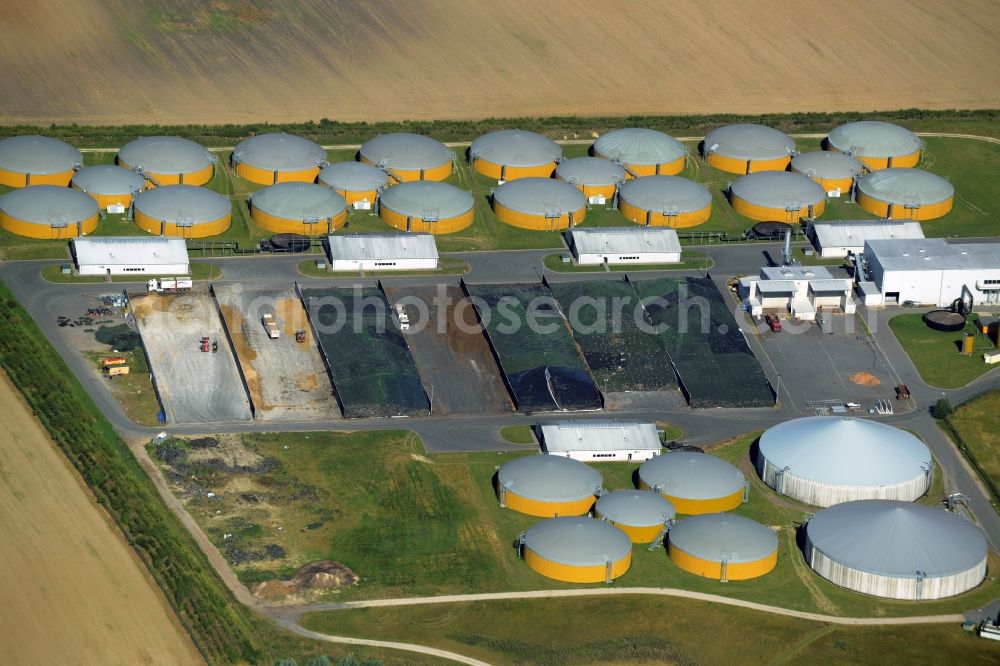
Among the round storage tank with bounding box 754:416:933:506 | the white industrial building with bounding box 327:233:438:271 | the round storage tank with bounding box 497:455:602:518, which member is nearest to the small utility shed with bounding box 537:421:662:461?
the round storage tank with bounding box 497:455:602:518

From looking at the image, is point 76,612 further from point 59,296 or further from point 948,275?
point 948,275

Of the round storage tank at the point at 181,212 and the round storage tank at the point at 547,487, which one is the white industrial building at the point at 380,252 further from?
the round storage tank at the point at 547,487

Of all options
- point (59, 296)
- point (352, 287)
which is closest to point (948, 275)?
point (352, 287)

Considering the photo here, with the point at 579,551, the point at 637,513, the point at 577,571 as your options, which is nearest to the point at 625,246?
the point at 637,513

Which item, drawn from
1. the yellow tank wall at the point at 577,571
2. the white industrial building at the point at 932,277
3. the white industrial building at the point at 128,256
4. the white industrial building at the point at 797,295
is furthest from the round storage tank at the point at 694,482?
the white industrial building at the point at 128,256

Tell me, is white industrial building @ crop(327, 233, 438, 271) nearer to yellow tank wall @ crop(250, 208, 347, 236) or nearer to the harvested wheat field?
yellow tank wall @ crop(250, 208, 347, 236)

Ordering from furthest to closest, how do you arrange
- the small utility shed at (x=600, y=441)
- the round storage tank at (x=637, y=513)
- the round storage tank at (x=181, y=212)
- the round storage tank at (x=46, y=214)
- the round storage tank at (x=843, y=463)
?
the round storage tank at (x=181, y=212)
the round storage tank at (x=46, y=214)
the small utility shed at (x=600, y=441)
the round storage tank at (x=843, y=463)
the round storage tank at (x=637, y=513)
